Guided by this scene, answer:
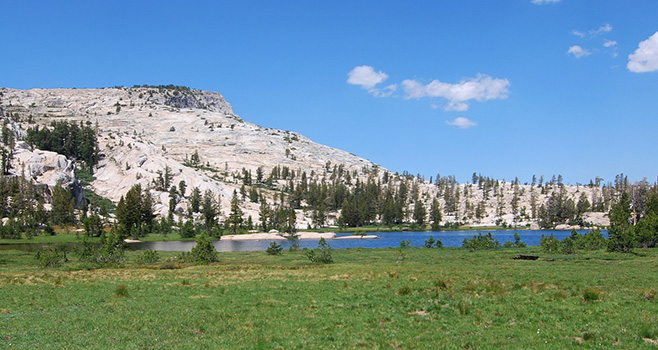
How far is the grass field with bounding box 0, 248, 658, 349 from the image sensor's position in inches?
732

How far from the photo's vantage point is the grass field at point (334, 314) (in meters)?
18.6

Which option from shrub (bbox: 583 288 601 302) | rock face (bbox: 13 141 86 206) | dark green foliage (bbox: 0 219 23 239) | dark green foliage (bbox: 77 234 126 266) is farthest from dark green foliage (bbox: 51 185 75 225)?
shrub (bbox: 583 288 601 302)

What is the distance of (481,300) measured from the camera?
2628 centimetres

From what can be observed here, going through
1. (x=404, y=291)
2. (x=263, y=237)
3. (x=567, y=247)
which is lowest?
(x=263, y=237)

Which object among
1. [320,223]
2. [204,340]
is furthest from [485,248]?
[320,223]

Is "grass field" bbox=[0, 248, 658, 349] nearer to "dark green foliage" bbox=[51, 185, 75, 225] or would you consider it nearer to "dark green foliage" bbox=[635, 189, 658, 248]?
"dark green foliage" bbox=[635, 189, 658, 248]

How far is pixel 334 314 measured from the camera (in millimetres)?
24219

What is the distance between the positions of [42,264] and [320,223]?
142939 mm

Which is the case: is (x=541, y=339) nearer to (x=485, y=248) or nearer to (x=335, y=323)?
(x=335, y=323)

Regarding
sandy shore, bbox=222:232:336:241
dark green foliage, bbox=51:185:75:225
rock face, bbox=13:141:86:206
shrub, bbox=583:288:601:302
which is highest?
rock face, bbox=13:141:86:206

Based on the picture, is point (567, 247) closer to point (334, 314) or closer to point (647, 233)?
point (647, 233)

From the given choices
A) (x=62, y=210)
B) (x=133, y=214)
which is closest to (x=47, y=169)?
(x=62, y=210)

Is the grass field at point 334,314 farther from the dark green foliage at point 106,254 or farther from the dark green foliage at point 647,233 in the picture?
the dark green foliage at point 647,233

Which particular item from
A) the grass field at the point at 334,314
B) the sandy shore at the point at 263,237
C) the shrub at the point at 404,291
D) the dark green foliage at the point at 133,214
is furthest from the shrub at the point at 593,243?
the dark green foliage at the point at 133,214
